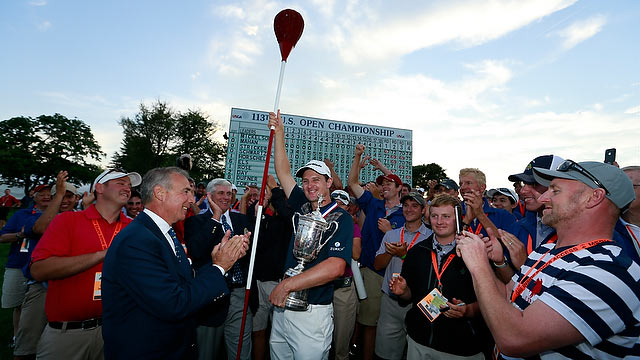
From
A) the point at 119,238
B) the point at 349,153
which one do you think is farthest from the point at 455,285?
the point at 349,153

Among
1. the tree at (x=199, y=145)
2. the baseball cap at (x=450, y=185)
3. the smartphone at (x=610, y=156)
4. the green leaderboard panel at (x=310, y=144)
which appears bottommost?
the baseball cap at (x=450, y=185)

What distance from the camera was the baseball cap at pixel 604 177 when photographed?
1.85 metres

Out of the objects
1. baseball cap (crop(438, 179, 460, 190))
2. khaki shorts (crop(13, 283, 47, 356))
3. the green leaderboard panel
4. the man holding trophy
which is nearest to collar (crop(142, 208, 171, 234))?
the man holding trophy

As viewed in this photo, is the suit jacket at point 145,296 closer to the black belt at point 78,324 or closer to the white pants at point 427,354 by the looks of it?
the black belt at point 78,324

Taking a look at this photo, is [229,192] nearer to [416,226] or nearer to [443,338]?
[416,226]

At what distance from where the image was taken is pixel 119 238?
2.18 m

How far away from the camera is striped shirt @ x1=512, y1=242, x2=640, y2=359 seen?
5.05 ft

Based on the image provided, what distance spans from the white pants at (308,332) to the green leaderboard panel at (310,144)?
342 inches

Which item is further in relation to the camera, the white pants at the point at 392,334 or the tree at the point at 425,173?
the tree at the point at 425,173

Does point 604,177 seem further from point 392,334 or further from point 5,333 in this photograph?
point 5,333

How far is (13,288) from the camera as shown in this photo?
217 inches

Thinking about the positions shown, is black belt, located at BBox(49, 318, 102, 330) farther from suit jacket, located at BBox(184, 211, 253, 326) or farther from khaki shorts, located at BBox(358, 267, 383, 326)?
khaki shorts, located at BBox(358, 267, 383, 326)

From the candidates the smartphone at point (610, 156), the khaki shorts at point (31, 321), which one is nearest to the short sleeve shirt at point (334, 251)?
the smartphone at point (610, 156)

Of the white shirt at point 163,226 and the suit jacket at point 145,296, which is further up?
the white shirt at point 163,226
